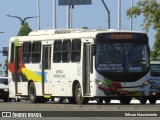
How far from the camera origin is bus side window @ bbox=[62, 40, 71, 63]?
1590 inches

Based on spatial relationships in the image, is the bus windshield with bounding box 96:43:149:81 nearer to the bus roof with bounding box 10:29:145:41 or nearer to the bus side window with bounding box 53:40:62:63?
the bus roof with bounding box 10:29:145:41

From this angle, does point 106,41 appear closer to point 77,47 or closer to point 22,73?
point 77,47

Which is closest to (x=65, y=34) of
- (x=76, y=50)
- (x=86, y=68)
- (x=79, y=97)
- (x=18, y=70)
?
(x=76, y=50)

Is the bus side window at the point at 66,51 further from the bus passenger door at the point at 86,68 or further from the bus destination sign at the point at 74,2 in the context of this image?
the bus destination sign at the point at 74,2

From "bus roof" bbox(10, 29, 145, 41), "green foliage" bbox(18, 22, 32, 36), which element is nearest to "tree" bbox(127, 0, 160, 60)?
"bus roof" bbox(10, 29, 145, 41)

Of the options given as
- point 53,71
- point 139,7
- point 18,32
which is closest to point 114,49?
point 53,71

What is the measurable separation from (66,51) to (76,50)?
2.89 feet

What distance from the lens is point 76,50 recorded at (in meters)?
39.7

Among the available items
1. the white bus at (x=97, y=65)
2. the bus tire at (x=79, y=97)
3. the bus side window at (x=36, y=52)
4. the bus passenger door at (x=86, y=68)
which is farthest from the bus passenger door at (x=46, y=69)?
the bus passenger door at (x=86, y=68)

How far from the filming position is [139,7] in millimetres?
57688

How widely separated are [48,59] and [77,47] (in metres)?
2.86

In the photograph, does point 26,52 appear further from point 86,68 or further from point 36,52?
point 86,68

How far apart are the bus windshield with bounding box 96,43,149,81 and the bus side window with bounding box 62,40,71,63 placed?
2143mm

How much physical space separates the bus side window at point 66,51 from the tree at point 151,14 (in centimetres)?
1651
